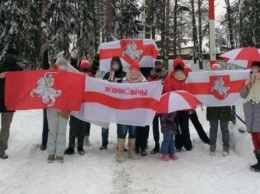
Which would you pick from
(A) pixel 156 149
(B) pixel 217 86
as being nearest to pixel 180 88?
(B) pixel 217 86

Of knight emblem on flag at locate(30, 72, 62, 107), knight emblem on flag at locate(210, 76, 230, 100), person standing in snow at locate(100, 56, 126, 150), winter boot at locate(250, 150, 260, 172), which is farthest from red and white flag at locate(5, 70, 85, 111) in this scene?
winter boot at locate(250, 150, 260, 172)

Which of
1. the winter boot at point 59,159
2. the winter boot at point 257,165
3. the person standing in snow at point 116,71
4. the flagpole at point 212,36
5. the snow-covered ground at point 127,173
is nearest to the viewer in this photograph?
the snow-covered ground at point 127,173

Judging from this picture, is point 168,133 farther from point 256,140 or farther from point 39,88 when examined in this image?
point 39,88

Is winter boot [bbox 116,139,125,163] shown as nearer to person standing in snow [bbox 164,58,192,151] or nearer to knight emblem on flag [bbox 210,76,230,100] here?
person standing in snow [bbox 164,58,192,151]

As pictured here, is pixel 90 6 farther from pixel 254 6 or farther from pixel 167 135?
pixel 167 135

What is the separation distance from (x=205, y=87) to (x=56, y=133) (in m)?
3.34

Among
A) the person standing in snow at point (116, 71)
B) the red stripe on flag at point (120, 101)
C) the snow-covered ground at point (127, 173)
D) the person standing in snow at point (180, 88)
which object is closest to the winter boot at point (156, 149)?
the snow-covered ground at point (127, 173)

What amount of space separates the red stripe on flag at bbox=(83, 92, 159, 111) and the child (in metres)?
0.34

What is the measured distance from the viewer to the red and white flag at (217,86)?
27.3ft

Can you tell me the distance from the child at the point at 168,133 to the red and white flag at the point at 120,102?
0.93ft

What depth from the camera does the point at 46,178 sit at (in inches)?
260

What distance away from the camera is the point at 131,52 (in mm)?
9766

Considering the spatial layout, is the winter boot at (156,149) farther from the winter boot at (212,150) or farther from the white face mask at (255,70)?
the white face mask at (255,70)

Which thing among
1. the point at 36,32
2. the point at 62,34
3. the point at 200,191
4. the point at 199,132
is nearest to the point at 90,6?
the point at 62,34
